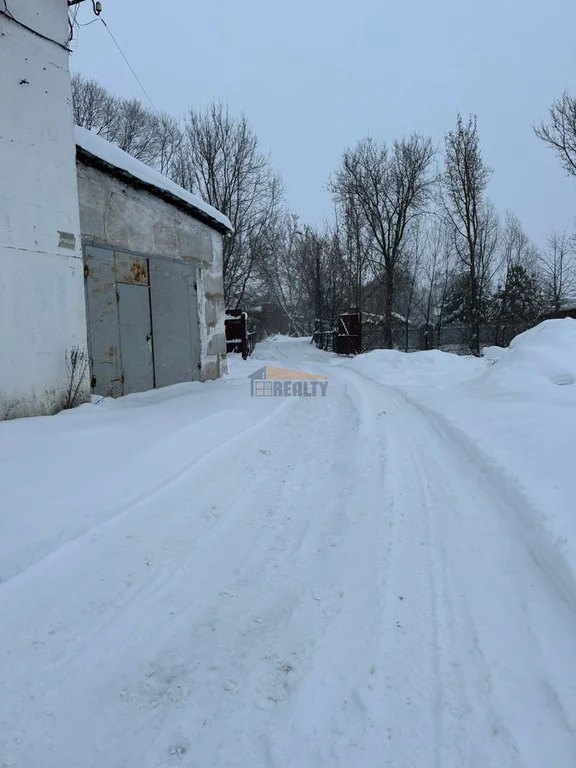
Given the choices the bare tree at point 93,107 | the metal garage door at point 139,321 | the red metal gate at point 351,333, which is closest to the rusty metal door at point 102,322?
the metal garage door at point 139,321

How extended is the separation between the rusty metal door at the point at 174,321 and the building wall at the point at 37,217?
2.44 m

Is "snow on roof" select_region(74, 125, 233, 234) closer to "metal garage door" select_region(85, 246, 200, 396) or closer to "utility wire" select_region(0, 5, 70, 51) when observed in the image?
"utility wire" select_region(0, 5, 70, 51)

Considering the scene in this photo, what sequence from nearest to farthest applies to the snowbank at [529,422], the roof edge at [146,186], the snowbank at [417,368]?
the snowbank at [529,422]
the roof edge at [146,186]
the snowbank at [417,368]

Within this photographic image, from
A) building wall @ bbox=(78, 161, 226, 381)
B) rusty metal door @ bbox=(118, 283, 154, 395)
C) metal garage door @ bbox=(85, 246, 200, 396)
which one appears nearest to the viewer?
building wall @ bbox=(78, 161, 226, 381)

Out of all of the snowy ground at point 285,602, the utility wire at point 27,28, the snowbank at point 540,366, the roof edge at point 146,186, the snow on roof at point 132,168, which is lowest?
the snowy ground at point 285,602

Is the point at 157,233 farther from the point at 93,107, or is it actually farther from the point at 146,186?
the point at 93,107

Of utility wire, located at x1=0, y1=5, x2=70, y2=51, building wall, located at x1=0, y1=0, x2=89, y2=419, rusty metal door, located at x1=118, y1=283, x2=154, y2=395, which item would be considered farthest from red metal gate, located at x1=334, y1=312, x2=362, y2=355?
utility wire, located at x1=0, y1=5, x2=70, y2=51

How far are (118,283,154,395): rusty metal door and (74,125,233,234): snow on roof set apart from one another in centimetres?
173

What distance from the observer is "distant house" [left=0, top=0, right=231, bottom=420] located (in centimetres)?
541

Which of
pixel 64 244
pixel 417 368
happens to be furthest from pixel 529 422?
pixel 417 368

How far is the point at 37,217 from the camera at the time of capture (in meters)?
5.65

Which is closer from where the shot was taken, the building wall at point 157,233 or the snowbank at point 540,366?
the snowbank at point 540,366

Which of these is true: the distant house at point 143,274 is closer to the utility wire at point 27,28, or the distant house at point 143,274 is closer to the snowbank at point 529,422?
the utility wire at point 27,28

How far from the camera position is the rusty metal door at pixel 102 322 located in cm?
711
